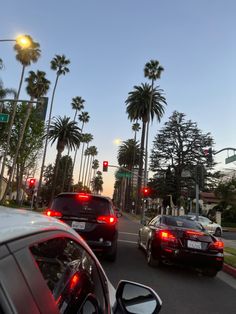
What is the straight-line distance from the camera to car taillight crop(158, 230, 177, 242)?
9.58 m

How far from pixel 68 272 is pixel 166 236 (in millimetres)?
7843

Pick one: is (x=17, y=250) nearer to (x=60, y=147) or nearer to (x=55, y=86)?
(x=55, y=86)

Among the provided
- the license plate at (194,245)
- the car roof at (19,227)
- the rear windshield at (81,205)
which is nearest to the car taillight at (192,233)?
the license plate at (194,245)

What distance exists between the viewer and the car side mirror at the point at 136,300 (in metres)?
2.49

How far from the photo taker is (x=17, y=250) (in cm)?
143

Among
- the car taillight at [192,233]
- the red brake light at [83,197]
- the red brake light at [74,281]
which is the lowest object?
the red brake light at [74,281]

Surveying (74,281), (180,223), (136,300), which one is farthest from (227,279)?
(74,281)

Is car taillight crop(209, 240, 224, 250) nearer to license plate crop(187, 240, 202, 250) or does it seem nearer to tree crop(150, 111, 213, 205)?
license plate crop(187, 240, 202, 250)

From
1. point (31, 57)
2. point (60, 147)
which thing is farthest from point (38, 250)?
point (60, 147)

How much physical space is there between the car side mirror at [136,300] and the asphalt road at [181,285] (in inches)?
151

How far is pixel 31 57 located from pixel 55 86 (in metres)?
10.9

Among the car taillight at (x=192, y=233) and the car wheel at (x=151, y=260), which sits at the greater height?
the car taillight at (x=192, y=233)

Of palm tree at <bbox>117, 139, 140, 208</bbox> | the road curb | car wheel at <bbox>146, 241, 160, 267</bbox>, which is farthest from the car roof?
palm tree at <bbox>117, 139, 140, 208</bbox>

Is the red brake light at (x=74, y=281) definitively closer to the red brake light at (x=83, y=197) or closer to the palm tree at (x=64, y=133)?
the red brake light at (x=83, y=197)
